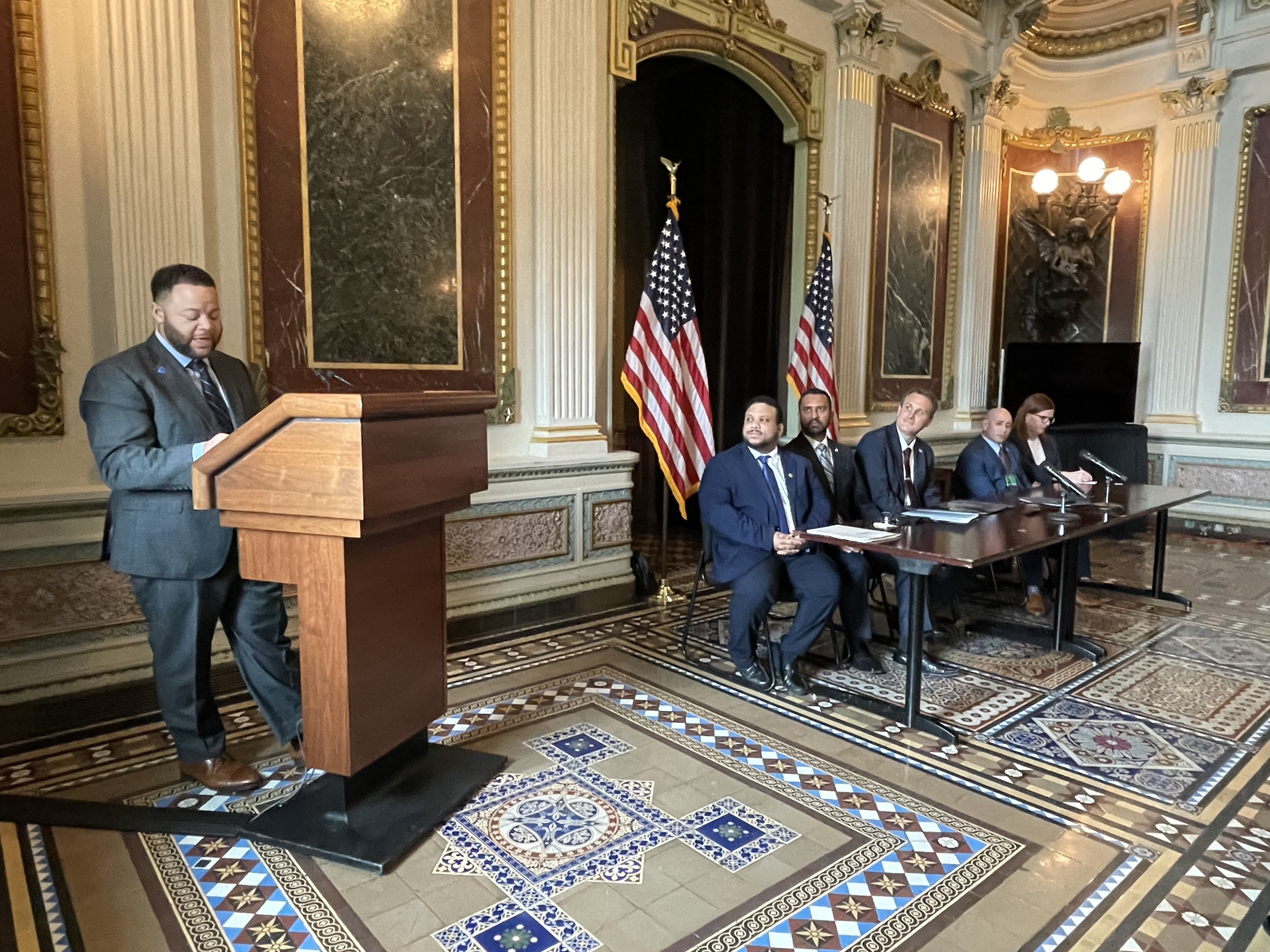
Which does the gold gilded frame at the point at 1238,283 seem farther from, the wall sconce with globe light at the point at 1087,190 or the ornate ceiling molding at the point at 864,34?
the ornate ceiling molding at the point at 864,34

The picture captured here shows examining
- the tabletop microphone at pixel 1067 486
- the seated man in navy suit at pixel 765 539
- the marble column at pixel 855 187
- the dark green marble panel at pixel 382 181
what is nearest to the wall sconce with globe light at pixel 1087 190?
the marble column at pixel 855 187

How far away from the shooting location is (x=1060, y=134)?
28.2 ft

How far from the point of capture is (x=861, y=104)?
6.61 metres

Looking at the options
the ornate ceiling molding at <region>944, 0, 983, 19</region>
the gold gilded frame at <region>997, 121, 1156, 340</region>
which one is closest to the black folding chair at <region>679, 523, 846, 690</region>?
the gold gilded frame at <region>997, 121, 1156, 340</region>

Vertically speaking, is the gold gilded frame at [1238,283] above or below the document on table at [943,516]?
above

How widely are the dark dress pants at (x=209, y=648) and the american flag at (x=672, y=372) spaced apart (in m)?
2.63

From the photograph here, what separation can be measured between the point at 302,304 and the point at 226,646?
5.12 ft

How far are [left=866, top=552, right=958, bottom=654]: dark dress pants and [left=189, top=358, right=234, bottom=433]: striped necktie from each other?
2.67 meters

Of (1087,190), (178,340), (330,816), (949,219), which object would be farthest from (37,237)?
(1087,190)

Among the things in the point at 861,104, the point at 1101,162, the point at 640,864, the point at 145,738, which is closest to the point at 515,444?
the point at 145,738

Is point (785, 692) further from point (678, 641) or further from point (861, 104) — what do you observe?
point (861, 104)

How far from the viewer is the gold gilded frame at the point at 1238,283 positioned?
7.70m

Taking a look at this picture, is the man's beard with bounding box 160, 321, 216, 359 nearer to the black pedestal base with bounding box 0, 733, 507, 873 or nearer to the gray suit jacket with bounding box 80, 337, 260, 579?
the gray suit jacket with bounding box 80, 337, 260, 579

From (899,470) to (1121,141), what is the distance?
6.31 m
